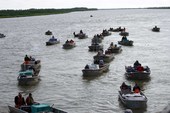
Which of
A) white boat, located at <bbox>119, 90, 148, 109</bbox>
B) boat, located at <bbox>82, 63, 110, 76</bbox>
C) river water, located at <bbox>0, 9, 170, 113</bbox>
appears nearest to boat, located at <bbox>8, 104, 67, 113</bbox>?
river water, located at <bbox>0, 9, 170, 113</bbox>

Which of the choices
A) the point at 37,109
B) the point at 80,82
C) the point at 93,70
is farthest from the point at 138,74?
the point at 37,109

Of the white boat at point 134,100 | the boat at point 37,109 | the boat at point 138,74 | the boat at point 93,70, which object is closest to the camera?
the boat at point 37,109

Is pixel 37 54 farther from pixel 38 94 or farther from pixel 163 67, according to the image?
pixel 38 94

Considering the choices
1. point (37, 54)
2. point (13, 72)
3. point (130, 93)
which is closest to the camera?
point (130, 93)

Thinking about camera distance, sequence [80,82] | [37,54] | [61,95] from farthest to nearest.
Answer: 1. [37,54]
2. [80,82]
3. [61,95]

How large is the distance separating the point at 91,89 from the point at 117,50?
79.8 ft

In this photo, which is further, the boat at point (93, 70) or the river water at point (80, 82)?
the boat at point (93, 70)

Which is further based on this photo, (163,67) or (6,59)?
(6,59)

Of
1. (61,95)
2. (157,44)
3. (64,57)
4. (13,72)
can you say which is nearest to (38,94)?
(61,95)

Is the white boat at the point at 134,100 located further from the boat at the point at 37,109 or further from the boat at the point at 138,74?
the boat at the point at 138,74

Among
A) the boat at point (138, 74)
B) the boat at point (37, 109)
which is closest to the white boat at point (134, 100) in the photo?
the boat at point (37, 109)

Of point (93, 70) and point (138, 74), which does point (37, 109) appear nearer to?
point (138, 74)

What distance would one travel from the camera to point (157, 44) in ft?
242

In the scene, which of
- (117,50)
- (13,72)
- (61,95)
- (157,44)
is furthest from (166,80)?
(157,44)
